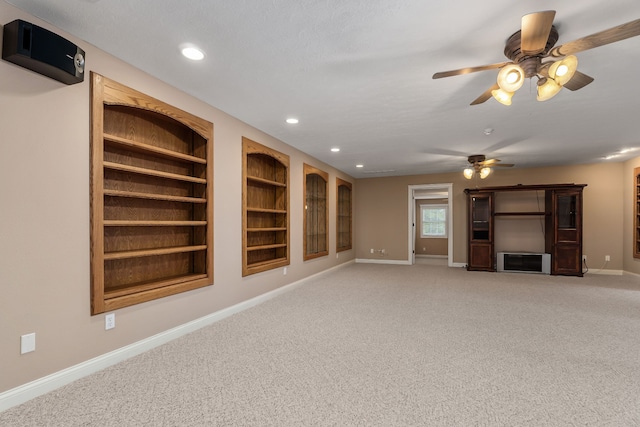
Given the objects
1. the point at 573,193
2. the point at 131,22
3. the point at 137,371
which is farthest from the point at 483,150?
the point at 137,371

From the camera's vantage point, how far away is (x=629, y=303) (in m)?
4.43

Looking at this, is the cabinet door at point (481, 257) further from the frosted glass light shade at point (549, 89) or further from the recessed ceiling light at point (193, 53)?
the recessed ceiling light at point (193, 53)

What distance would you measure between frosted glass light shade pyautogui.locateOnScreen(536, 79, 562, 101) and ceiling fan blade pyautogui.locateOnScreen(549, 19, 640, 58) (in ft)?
0.63

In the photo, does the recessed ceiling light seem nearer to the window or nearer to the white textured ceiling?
the white textured ceiling

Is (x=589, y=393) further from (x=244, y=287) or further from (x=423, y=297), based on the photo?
(x=244, y=287)

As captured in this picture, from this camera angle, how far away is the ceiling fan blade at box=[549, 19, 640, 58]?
1.68 metres

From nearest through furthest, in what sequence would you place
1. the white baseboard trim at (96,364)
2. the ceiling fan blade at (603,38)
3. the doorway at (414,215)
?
the ceiling fan blade at (603,38), the white baseboard trim at (96,364), the doorway at (414,215)

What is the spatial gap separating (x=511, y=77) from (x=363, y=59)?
42.4 inches

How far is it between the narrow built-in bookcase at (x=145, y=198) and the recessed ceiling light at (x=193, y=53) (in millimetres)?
654

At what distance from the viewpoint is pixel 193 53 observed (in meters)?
2.49

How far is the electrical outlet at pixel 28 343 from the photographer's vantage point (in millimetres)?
2031

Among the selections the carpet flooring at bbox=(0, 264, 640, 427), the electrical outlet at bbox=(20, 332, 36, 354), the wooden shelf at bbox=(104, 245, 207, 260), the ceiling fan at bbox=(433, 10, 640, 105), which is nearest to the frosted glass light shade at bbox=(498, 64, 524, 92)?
the ceiling fan at bbox=(433, 10, 640, 105)

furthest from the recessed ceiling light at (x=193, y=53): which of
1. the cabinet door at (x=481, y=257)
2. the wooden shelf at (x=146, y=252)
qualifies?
the cabinet door at (x=481, y=257)

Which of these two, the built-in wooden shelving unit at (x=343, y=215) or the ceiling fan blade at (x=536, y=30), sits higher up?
the ceiling fan blade at (x=536, y=30)
